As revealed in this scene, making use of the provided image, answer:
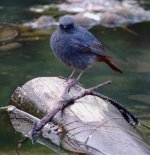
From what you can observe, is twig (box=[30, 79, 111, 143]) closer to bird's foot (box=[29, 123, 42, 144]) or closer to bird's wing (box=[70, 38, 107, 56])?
bird's foot (box=[29, 123, 42, 144])

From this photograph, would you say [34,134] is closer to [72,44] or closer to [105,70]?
[72,44]

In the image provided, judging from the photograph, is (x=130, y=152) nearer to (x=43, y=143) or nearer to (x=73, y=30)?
(x=43, y=143)

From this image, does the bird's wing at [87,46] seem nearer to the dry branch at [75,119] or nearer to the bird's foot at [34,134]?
the dry branch at [75,119]

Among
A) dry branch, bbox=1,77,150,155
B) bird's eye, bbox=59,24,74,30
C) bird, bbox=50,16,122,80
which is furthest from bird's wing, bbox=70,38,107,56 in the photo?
dry branch, bbox=1,77,150,155

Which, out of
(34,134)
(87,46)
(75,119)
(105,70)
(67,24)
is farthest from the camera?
(105,70)

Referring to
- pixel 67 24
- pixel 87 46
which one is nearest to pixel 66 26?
pixel 67 24

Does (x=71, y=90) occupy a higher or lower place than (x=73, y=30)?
lower

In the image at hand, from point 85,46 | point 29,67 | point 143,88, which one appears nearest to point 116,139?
point 85,46

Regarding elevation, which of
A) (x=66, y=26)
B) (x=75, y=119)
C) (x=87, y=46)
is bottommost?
(x=75, y=119)
